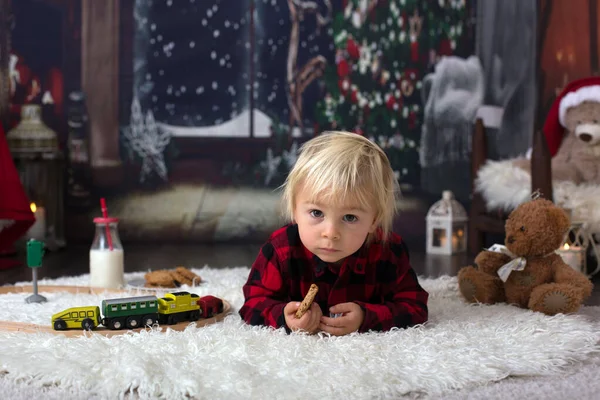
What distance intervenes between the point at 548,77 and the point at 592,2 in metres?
0.40

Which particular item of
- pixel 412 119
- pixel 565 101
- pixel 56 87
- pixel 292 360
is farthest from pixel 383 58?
pixel 292 360

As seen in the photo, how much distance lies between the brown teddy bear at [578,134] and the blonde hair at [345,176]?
1.67m

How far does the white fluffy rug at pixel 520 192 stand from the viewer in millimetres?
2549

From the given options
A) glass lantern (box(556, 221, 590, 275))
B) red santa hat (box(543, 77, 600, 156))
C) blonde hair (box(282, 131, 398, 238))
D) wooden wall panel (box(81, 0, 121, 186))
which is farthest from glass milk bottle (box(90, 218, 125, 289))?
red santa hat (box(543, 77, 600, 156))

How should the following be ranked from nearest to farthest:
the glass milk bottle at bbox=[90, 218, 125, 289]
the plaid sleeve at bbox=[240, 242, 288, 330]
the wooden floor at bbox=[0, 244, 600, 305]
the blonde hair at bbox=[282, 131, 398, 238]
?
1. the blonde hair at bbox=[282, 131, 398, 238]
2. the plaid sleeve at bbox=[240, 242, 288, 330]
3. the glass milk bottle at bbox=[90, 218, 125, 289]
4. the wooden floor at bbox=[0, 244, 600, 305]

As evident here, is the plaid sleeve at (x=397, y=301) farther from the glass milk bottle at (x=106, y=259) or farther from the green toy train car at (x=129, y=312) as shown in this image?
the glass milk bottle at (x=106, y=259)

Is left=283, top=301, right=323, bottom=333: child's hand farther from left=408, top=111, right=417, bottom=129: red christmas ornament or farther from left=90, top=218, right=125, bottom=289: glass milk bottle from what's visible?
left=408, top=111, right=417, bottom=129: red christmas ornament

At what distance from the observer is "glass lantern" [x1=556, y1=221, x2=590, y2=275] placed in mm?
2283

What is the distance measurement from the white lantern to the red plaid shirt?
196 centimetres

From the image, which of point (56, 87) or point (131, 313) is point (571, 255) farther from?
point (56, 87)

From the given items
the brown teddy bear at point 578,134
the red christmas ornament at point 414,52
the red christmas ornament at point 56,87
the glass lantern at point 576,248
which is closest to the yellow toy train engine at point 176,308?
the glass lantern at point 576,248

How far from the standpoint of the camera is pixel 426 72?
3.88 meters

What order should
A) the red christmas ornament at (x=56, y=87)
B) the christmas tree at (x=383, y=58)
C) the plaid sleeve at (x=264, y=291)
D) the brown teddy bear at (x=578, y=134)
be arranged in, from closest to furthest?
the plaid sleeve at (x=264, y=291) < the brown teddy bear at (x=578, y=134) < the red christmas ornament at (x=56, y=87) < the christmas tree at (x=383, y=58)

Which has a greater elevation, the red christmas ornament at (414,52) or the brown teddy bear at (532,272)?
the red christmas ornament at (414,52)
